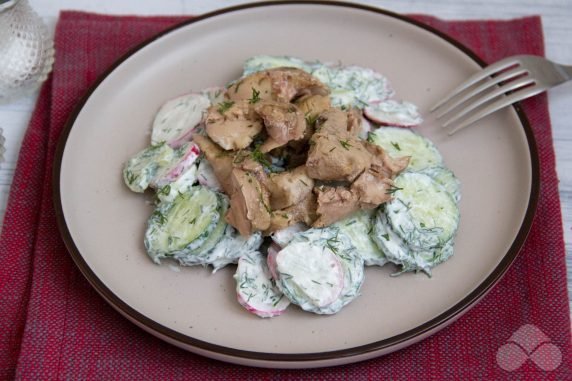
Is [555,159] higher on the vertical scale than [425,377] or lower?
higher

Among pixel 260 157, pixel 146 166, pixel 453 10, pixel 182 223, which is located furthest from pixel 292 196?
pixel 453 10

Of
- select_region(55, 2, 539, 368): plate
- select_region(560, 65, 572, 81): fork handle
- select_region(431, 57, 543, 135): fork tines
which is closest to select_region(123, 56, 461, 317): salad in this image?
select_region(55, 2, 539, 368): plate

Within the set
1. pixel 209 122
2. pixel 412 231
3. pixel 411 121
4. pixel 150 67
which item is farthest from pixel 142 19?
pixel 412 231

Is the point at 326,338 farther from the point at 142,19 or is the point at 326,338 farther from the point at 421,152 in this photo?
the point at 142,19

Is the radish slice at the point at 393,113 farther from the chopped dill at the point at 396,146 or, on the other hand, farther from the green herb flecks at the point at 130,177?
the green herb flecks at the point at 130,177

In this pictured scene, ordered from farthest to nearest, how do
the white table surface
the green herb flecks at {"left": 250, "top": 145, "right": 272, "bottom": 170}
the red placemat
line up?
1. the white table surface
2. the green herb flecks at {"left": 250, "top": 145, "right": 272, "bottom": 170}
3. the red placemat

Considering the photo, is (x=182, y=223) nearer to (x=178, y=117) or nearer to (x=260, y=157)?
(x=260, y=157)

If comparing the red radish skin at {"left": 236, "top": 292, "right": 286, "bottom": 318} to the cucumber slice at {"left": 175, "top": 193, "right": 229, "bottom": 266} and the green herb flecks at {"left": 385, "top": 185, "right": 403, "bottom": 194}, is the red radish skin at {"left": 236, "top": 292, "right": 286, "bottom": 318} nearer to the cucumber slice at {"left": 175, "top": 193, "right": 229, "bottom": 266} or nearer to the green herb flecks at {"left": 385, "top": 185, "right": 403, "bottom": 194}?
the cucumber slice at {"left": 175, "top": 193, "right": 229, "bottom": 266}
